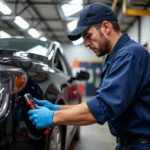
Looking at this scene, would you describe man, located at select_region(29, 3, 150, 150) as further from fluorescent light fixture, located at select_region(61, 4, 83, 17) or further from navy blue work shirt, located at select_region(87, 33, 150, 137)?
fluorescent light fixture, located at select_region(61, 4, 83, 17)

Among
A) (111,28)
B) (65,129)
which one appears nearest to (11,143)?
(111,28)

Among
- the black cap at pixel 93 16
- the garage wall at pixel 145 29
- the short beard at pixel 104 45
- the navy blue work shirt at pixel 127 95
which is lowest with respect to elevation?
the navy blue work shirt at pixel 127 95

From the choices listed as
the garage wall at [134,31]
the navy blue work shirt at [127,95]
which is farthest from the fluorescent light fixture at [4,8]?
the navy blue work shirt at [127,95]

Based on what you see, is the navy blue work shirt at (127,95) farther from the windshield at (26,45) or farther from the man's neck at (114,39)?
the windshield at (26,45)

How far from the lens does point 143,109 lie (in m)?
1.33

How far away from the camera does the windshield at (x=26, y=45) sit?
112 inches

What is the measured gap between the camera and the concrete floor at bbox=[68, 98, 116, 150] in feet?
12.7

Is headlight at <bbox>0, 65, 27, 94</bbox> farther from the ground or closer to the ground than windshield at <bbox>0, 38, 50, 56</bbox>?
closer to the ground

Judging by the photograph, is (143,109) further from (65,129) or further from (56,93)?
(65,129)

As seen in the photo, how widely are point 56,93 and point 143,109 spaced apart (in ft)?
3.00

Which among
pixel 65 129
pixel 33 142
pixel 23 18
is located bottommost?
pixel 65 129

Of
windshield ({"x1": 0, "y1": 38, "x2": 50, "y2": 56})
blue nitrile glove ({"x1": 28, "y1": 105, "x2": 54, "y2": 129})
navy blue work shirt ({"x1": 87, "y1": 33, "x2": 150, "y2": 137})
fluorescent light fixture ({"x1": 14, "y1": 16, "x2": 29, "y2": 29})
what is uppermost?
fluorescent light fixture ({"x1": 14, "y1": 16, "x2": 29, "y2": 29})

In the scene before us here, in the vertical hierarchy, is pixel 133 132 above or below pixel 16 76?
below

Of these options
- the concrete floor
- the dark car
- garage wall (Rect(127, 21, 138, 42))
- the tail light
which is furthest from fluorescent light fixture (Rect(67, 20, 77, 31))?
the tail light
